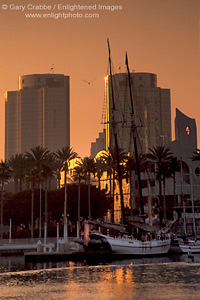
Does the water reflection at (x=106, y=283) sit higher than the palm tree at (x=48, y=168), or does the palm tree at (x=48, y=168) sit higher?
the palm tree at (x=48, y=168)

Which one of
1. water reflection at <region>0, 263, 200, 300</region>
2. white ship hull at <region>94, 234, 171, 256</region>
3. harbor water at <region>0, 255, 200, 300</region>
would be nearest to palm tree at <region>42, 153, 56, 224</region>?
white ship hull at <region>94, 234, 171, 256</region>

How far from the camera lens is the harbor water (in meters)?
42.0

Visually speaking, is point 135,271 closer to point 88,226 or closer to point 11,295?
point 11,295

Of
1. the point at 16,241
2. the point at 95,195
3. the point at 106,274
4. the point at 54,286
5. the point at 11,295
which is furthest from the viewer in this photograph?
the point at 95,195

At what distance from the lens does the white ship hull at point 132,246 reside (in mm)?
83375

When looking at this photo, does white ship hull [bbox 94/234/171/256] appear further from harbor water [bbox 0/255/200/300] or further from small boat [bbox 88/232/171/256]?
harbor water [bbox 0/255/200/300]

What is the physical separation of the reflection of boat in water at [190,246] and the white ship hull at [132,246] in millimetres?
4175

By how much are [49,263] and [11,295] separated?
1214 inches

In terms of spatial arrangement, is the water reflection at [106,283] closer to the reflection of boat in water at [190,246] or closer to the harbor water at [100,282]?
the harbor water at [100,282]

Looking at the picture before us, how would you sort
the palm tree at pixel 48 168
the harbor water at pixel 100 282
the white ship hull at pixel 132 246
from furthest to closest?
1. the palm tree at pixel 48 168
2. the white ship hull at pixel 132 246
3. the harbor water at pixel 100 282

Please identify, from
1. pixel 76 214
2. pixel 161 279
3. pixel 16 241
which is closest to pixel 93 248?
pixel 16 241

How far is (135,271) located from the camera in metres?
59.5

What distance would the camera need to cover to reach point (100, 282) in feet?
165

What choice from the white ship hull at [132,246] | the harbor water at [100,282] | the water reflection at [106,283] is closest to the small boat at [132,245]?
the white ship hull at [132,246]
